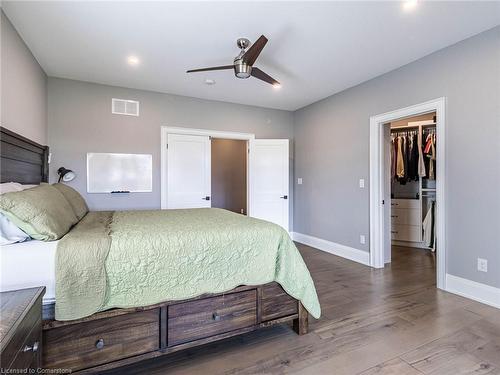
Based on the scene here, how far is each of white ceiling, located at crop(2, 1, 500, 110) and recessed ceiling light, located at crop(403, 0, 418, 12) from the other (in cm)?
4

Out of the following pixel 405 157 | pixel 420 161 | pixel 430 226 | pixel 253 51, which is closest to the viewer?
pixel 253 51

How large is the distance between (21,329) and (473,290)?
344cm

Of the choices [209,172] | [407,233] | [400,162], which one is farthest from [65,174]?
[407,233]

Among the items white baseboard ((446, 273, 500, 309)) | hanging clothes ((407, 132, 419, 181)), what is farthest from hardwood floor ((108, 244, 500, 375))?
hanging clothes ((407, 132, 419, 181))

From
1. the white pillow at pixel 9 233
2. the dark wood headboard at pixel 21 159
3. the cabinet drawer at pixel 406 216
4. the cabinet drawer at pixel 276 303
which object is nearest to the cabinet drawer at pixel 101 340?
the white pillow at pixel 9 233

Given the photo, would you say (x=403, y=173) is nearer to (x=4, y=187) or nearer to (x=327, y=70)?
(x=327, y=70)

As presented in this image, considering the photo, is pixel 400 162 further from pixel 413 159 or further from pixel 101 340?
pixel 101 340

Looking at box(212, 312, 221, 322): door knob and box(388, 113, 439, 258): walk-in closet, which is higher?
box(388, 113, 439, 258): walk-in closet

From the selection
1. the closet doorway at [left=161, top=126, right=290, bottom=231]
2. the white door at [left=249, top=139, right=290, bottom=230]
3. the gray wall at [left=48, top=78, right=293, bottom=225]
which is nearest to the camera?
the gray wall at [left=48, top=78, right=293, bottom=225]

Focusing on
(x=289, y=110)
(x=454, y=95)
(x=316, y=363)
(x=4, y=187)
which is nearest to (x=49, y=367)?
(x=4, y=187)

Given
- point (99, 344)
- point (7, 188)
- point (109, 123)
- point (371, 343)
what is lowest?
point (371, 343)

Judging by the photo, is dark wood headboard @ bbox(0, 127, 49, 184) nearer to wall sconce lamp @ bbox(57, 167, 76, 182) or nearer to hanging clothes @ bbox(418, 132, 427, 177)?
wall sconce lamp @ bbox(57, 167, 76, 182)

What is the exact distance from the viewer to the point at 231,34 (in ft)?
8.31

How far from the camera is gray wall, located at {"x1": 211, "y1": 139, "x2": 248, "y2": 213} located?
700 centimetres
